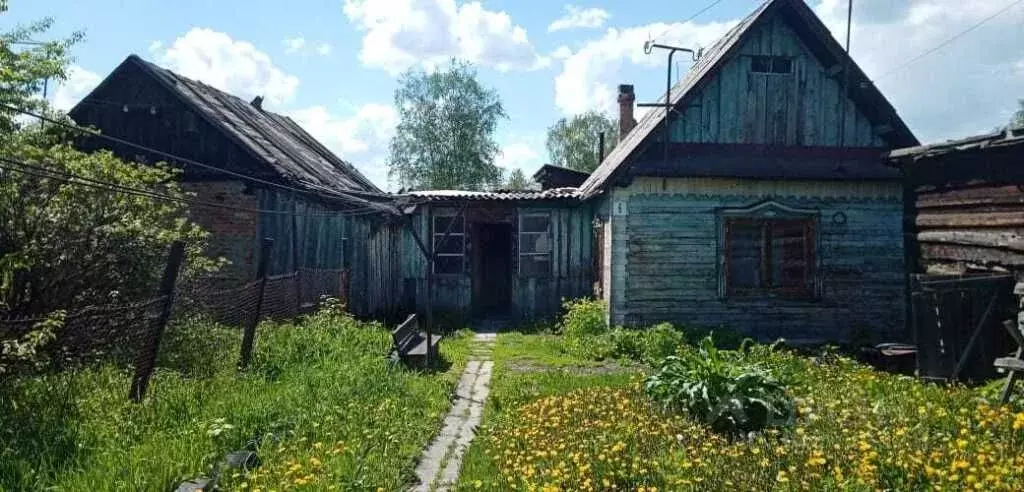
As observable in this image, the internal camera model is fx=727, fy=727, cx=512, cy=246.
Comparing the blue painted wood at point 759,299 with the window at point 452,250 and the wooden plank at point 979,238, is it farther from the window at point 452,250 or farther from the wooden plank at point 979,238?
the window at point 452,250

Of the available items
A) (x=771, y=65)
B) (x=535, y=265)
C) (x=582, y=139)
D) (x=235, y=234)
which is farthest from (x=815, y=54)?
(x=582, y=139)

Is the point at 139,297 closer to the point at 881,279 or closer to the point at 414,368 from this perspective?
the point at 414,368

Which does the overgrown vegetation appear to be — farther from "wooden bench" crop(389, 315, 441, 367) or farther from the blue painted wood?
the blue painted wood

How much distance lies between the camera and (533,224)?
17.4 m

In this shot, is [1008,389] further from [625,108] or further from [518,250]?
[625,108]

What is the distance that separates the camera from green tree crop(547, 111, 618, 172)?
152 feet

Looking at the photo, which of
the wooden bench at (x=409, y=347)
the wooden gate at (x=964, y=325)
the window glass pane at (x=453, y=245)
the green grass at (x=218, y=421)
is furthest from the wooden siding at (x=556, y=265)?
the wooden gate at (x=964, y=325)

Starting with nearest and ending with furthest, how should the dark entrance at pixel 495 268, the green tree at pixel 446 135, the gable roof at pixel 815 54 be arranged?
the gable roof at pixel 815 54 < the dark entrance at pixel 495 268 < the green tree at pixel 446 135

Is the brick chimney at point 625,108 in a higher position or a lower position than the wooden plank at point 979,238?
higher

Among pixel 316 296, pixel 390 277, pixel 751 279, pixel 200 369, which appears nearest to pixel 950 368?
pixel 751 279

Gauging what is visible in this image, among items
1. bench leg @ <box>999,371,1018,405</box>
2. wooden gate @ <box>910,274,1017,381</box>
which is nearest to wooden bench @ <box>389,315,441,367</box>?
wooden gate @ <box>910,274,1017,381</box>

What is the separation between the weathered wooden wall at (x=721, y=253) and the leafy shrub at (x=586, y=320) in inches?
14.5

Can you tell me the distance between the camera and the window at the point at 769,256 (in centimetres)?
1394

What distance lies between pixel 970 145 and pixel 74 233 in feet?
35.6
